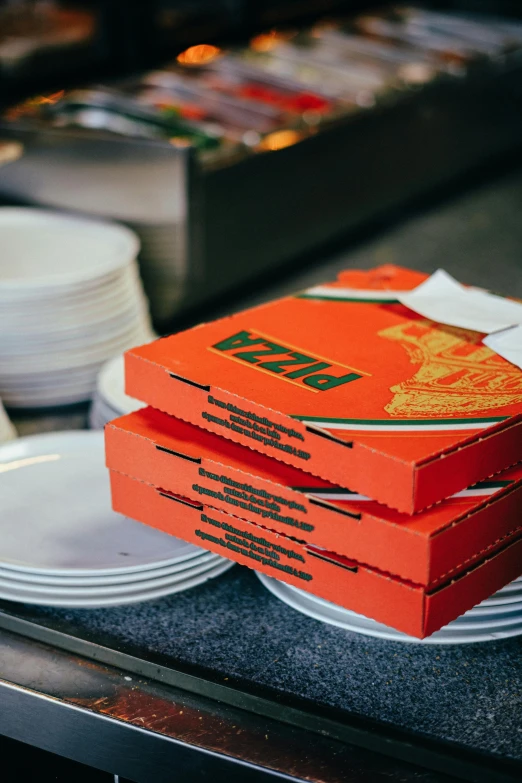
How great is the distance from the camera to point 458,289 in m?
1.09

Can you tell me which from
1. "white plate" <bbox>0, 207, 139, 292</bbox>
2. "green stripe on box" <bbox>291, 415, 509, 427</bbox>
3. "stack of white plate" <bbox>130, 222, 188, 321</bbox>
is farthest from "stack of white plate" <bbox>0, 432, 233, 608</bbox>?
"stack of white plate" <bbox>130, 222, 188, 321</bbox>

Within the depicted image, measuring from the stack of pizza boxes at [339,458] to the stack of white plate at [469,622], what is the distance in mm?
35

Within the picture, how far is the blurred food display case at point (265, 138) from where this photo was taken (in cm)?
169

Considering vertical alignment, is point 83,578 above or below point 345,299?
below

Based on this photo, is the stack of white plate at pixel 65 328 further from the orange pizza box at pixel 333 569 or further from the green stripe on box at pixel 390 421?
the green stripe on box at pixel 390 421

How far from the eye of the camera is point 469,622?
2.88 feet

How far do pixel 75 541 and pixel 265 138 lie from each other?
1.16 m

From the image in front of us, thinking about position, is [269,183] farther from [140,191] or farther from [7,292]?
[7,292]

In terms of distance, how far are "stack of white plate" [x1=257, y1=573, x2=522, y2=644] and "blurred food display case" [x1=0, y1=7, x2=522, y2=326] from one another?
90cm

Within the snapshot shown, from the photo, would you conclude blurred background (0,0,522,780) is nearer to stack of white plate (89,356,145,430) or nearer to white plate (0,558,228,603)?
stack of white plate (89,356,145,430)

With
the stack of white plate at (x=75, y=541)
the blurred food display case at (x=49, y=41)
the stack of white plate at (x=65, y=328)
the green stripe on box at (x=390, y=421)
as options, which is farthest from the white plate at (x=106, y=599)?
the blurred food display case at (x=49, y=41)

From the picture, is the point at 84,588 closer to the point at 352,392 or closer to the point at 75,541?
the point at 75,541

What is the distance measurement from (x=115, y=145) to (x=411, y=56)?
4.48ft

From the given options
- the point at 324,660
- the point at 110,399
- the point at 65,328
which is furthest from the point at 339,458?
the point at 65,328
